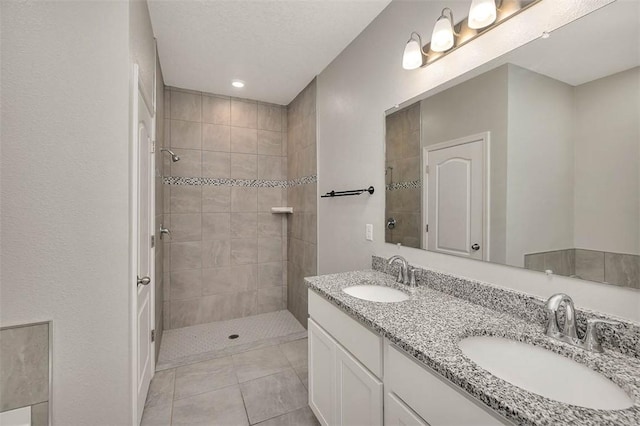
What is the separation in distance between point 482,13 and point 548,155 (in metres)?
0.64

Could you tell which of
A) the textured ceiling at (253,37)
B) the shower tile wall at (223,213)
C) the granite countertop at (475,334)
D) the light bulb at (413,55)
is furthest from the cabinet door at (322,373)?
the textured ceiling at (253,37)

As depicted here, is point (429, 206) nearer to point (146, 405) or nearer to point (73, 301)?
point (73, 301)

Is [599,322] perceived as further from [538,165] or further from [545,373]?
[538,165]

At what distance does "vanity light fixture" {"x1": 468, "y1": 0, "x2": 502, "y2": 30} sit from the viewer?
112 centimetres

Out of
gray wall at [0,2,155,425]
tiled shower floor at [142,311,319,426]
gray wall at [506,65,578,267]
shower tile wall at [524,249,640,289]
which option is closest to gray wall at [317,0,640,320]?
shower tile wall at [524,249,640,289]

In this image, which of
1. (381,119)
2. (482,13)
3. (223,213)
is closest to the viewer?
(482,13)

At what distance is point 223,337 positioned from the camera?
2.77 meters

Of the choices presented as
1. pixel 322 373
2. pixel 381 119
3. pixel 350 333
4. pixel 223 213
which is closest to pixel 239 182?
pixel 223 213

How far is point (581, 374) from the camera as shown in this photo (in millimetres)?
763

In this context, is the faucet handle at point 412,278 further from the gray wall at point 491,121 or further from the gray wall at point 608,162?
the gray wall at point 608,162

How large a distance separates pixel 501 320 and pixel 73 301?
1.77 m

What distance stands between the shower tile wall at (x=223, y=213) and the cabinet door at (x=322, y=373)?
6.11 feet

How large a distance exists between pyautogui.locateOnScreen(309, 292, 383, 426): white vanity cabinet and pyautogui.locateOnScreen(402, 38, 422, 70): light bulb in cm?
133

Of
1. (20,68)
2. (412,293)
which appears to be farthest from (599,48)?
(20,68)
